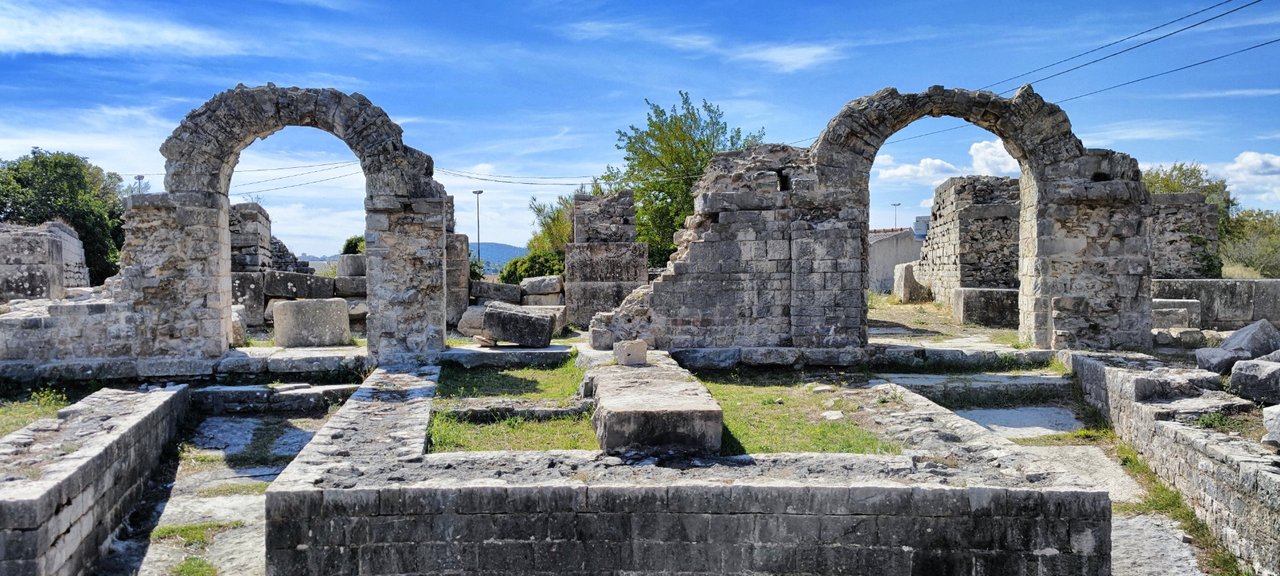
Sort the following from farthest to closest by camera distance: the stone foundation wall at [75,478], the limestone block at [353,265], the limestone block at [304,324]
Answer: the limestone block at [353,265]
the limestone block at [304,324]
the stone foundation wall at [75,478]

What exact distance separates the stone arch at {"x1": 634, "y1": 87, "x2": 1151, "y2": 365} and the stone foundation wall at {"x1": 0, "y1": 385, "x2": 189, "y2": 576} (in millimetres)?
5445

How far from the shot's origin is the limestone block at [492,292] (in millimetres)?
17359

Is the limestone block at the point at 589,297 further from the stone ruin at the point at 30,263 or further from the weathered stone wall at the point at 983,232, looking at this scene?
the stone ruin at the point at 30,263

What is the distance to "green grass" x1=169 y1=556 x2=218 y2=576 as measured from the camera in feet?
17.7

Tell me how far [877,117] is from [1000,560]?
6874 millimetres

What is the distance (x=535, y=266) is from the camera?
2139 centimetres

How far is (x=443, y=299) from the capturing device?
10.3 meters

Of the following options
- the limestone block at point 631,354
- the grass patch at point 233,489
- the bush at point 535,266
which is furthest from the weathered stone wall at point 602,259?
the grass patch at point 233,489

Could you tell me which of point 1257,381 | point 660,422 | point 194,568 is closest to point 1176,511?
point 1257,381

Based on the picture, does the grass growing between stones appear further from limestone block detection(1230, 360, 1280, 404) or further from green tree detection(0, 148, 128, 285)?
green tree detection(0, 148, 128, 285)

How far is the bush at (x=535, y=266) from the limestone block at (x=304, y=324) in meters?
8.88

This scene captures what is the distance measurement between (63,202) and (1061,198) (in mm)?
28166

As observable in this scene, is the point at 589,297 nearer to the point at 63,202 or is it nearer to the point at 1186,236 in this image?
the point at 1186,236

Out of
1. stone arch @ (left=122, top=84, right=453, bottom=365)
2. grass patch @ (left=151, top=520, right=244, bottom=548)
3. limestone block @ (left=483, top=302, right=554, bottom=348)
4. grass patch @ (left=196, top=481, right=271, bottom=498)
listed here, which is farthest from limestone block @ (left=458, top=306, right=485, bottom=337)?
grass patch @ (left=151, top=520, right=244, bottom=548)
